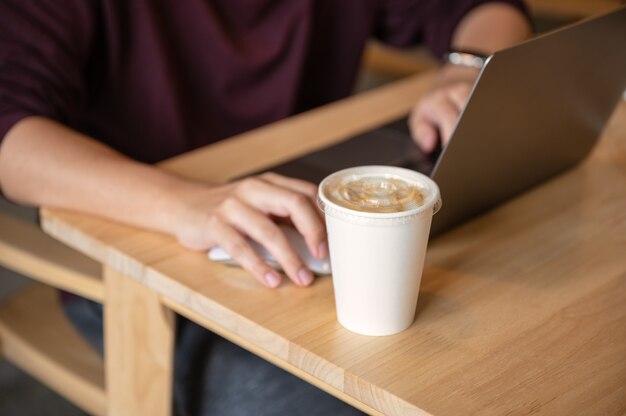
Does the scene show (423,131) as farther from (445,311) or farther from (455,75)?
(445,311)

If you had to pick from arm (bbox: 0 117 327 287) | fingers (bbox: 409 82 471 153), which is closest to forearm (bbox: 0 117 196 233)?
arm (bbox: 0 117 327 287)

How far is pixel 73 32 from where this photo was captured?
113 cm

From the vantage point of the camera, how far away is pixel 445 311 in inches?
31.0

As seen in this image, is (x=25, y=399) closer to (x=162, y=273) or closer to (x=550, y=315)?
(x=162, y=273)

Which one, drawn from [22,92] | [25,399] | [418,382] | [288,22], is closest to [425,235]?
[418,382]

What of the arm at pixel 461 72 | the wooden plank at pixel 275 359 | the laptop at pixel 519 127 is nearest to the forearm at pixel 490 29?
the arm at pixel 461 72

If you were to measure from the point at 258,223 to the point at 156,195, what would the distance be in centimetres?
15

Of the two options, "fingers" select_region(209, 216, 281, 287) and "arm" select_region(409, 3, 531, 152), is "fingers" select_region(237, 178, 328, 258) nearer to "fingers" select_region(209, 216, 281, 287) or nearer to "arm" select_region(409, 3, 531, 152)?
"fingers" select_region(209, 216, 281, 287)

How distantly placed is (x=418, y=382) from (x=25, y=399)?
139 centimetres

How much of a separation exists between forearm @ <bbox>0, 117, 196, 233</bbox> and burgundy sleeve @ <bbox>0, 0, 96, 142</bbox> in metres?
0.03

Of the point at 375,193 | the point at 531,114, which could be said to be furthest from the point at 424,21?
the point at 375,193

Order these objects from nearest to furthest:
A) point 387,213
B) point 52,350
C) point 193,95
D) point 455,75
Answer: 1. point 387,213
2. point 52,350
3. point 455,75
4. point 193,95

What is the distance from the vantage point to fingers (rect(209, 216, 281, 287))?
Result: 83 cm

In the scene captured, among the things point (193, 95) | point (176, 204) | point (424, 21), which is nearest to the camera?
point (176, 204)
